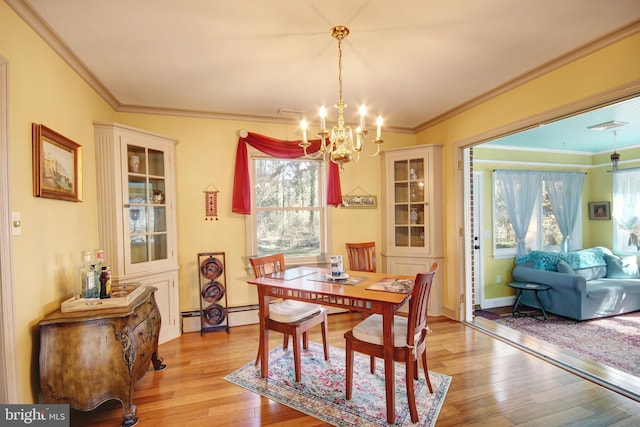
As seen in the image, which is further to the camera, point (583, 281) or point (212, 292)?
point (583, 281)

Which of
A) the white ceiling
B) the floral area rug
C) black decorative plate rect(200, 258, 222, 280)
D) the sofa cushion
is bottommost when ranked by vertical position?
the floral area rug

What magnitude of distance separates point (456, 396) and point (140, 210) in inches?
132

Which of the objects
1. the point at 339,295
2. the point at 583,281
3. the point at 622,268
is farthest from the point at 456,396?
the point at 622,268

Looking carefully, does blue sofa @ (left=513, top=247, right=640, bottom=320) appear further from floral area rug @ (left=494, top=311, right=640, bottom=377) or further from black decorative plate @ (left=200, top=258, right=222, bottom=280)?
black decorative plate @ (left=200, top=258, right=222, bottom=280)

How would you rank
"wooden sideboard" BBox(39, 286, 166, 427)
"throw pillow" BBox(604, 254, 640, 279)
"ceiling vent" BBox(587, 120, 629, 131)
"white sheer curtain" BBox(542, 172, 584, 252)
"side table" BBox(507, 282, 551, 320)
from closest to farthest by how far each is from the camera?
1. "wooden sideboard" BBox(39, 286, 166, 427)
2. "ceiling vent" BBox(587, 120, 629, 131)
3. "side table" BBox(507, 282, 551, 320)
4. "throw pillow" BBox(604, 254, 640, 279)
5. "white sheer curtain" BBox(542, 172, 584, 252)

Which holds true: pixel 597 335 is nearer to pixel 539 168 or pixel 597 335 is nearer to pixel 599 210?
pixel 539 168

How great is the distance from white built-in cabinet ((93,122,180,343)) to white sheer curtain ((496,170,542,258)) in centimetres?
488

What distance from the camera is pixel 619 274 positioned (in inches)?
176

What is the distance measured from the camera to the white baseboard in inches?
185

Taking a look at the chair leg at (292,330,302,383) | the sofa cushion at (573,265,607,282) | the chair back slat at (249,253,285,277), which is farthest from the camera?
the sofa cushion at (573,265,607,282)

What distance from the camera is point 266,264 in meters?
2.79

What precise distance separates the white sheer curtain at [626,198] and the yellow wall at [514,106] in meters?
3.29

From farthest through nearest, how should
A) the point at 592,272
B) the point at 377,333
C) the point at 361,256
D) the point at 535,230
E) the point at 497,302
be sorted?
the point at 535,230 < the point at 497,302 < the point at 592,272 < the point at 361,256 < the point at 377,333

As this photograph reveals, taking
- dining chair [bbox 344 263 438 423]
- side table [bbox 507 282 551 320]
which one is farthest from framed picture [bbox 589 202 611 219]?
dining chair [bbox 344 263 438 423]
